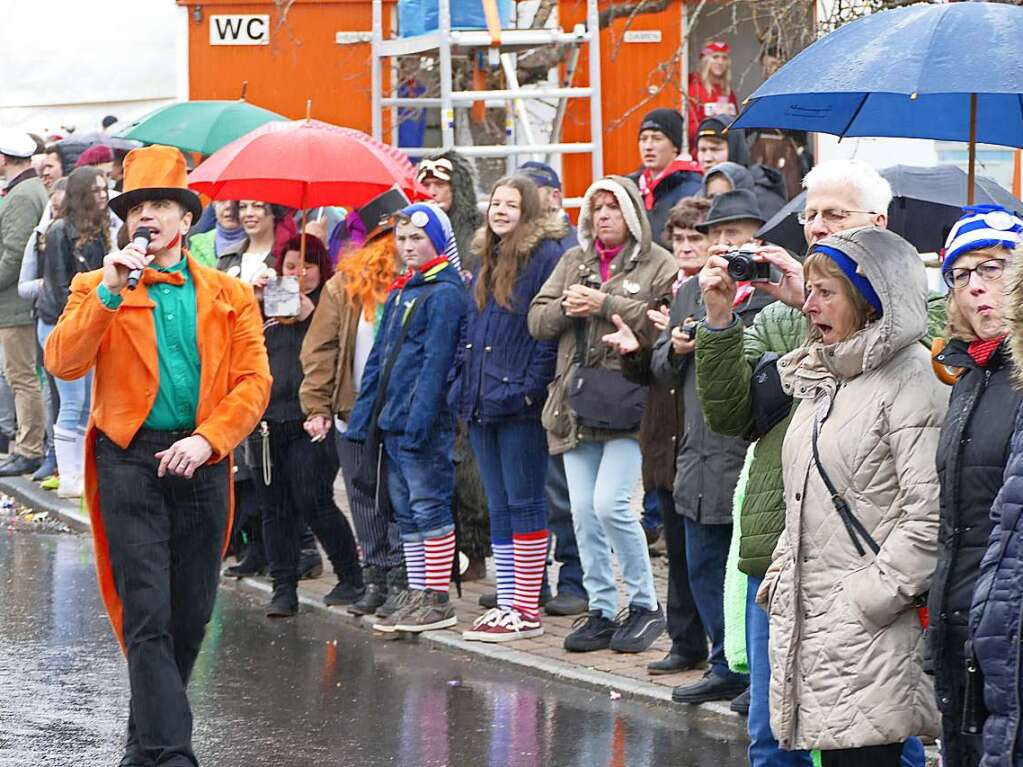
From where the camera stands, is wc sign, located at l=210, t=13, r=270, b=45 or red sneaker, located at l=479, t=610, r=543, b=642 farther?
wc sign, located at l=210, t=13, r=270, b=45

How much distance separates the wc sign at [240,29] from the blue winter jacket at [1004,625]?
11.9 meters

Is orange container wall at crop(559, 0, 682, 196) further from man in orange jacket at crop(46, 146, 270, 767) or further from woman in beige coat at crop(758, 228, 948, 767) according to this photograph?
woman in beige coat at crop(758, 228, 948, 767)

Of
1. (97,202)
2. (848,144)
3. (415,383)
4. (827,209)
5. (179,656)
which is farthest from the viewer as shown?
(848,144)

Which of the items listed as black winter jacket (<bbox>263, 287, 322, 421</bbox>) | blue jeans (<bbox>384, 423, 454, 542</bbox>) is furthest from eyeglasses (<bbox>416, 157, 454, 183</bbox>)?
blue jeans (<bbox>384, 423, 454, 542</bbox>)

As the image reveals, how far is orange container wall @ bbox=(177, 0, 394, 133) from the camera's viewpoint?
1555 centimetres

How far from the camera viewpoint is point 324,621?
10195 mm

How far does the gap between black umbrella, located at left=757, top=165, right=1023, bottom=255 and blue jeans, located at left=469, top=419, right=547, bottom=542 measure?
2.01 m

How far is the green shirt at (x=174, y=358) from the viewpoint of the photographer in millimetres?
6742

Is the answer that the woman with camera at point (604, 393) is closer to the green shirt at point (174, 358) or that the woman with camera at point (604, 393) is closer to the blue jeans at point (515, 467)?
the blue jeans at point (515, 467)

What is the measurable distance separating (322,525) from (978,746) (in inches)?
227

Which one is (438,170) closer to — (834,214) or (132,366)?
(132,366)

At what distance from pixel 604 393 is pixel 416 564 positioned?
5.20 ft

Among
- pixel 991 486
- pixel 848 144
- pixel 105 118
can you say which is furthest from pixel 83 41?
pixel 991 486

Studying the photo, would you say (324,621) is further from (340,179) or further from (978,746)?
(978,746)
